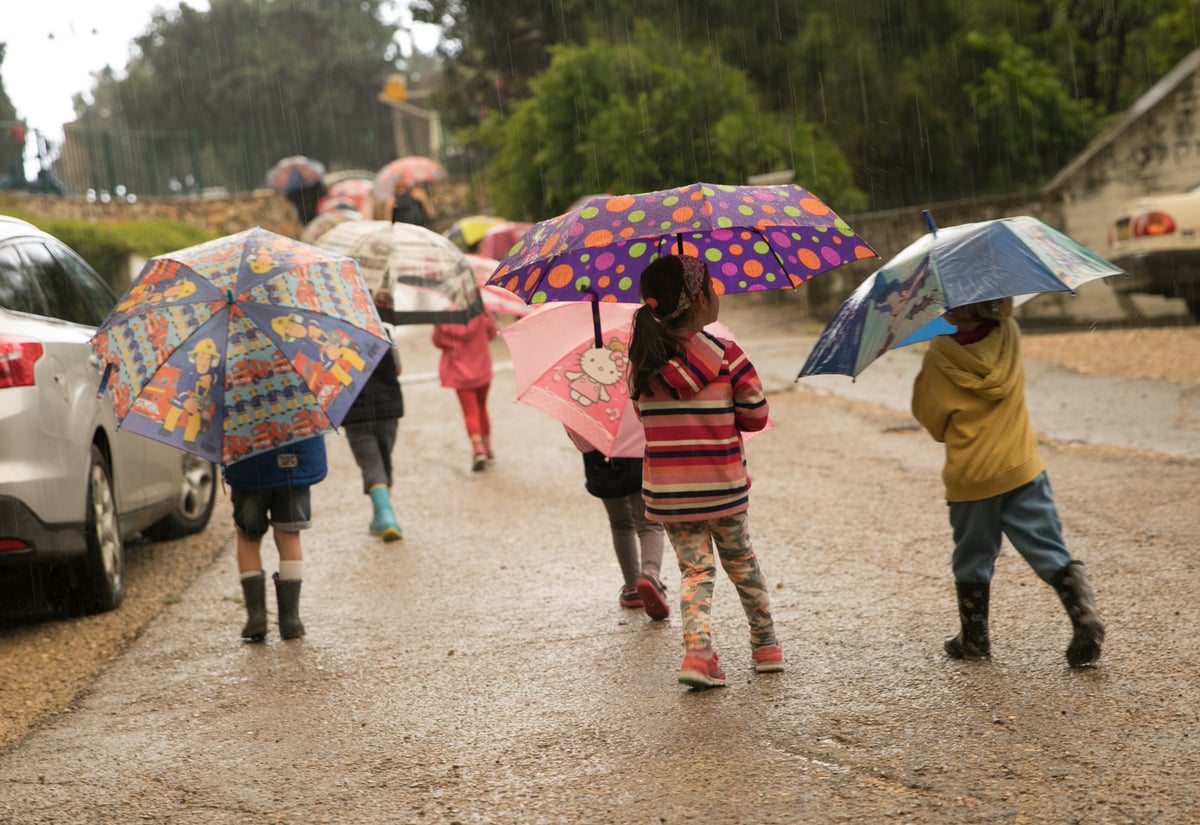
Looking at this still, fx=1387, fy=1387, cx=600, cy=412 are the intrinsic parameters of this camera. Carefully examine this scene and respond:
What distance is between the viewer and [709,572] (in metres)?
4.93

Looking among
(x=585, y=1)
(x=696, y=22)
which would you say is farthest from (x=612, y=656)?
(x=585, y=1)

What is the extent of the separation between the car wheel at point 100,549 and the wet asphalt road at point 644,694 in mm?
326

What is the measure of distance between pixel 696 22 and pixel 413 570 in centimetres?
2259

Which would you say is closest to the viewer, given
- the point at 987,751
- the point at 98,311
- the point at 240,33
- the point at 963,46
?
the point at 987,751

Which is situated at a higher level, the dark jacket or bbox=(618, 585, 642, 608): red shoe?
the dark jacket

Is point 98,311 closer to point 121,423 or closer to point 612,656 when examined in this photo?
point 121,423

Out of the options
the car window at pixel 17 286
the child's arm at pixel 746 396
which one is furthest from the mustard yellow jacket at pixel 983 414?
the car window at pixel 17 286

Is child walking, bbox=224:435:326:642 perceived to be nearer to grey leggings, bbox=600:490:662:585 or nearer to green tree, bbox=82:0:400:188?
grey leggings, bbox=600:490:662:585

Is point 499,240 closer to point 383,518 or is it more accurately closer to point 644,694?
point 383,518

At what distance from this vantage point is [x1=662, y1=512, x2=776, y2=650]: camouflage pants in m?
4.86

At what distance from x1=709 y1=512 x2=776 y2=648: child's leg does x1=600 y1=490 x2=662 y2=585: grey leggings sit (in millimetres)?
834

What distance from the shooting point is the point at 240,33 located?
62031 mm

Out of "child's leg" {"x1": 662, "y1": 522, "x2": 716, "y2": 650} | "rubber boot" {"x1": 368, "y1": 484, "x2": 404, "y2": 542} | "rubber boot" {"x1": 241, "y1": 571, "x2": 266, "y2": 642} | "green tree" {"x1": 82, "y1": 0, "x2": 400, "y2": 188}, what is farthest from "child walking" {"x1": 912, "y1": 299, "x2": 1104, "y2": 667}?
"green tree" {"x1": 82, "y1": 0, "x2": 400, "y2": 188}

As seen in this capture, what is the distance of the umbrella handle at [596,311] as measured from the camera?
511cm
